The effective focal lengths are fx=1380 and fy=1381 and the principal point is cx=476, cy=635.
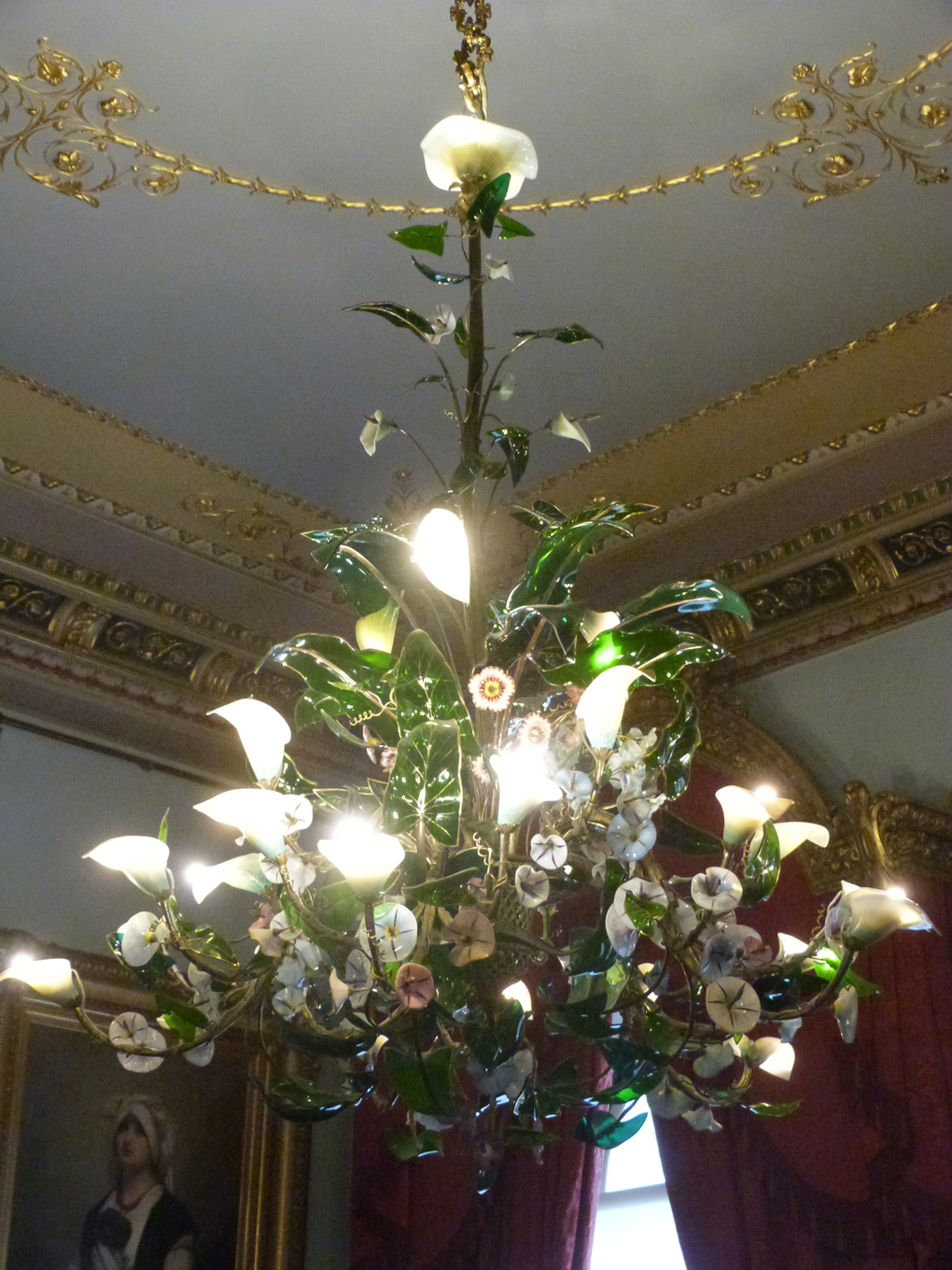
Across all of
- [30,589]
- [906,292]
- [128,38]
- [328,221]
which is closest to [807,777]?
[906,292]

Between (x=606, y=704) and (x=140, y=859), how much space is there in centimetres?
80

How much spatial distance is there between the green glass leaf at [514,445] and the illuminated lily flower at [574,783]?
61 cm

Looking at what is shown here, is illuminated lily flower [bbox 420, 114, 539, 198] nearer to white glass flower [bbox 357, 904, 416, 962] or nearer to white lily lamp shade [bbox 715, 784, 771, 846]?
white lily lamp shade [bbox 715, 784, 771, 846]

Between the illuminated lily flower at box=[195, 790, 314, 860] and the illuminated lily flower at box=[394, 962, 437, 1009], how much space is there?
340 mm

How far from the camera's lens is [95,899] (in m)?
4.78

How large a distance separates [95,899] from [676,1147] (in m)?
2.12

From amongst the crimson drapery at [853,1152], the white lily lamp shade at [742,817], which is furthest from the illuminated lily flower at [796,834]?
the crimson drapery at [853,1152]

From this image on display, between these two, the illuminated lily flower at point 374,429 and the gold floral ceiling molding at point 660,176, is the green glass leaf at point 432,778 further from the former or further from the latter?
the gold floral ceiling molding at point 660,176

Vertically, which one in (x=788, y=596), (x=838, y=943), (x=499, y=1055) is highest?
(x=788, y=596)

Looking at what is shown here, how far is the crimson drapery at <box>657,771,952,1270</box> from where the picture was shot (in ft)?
12.5

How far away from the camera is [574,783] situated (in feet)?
7.30

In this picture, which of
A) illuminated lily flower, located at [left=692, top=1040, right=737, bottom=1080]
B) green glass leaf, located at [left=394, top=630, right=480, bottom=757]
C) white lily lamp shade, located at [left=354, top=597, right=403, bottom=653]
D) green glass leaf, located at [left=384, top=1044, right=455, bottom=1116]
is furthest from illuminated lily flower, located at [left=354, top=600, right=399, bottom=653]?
illuminated lily flower, located at [left=692, top=1040, right=737, bottom=1080]

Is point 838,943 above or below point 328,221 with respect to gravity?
below

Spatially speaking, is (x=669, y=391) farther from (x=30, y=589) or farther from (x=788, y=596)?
(x=30, y=589)
